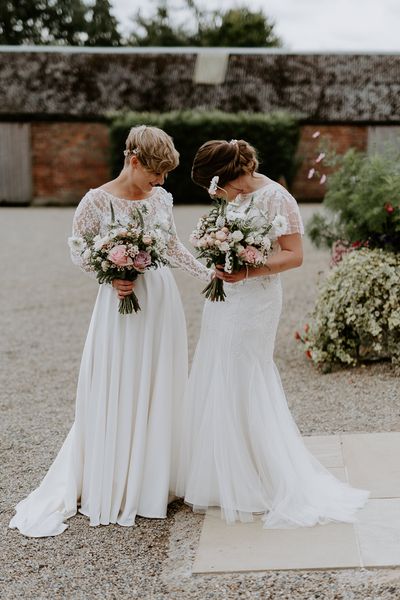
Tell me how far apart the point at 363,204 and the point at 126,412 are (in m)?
4.26

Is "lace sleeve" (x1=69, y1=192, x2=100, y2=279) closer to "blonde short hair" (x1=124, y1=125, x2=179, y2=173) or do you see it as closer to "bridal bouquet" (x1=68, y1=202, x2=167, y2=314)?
"bridal bouquet" (x1=68, y1=202, x2=167, y2=314)

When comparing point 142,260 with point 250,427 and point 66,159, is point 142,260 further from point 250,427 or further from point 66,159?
point 66,159

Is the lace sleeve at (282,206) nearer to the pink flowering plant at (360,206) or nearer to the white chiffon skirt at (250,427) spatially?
the white chiffon skirt at (250,427)

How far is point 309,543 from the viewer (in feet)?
12.0

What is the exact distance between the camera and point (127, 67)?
29.5 meters

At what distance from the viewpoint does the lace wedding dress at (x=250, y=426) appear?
157 inches

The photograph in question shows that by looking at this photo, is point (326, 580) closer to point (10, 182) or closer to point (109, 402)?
point (109, 402)

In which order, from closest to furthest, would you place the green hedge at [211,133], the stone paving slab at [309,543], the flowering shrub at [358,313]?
the stone paving slab at [309,543] → the flowering shrub at [358,313] → the green hedge at [211,133]

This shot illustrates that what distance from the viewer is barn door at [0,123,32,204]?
28.2 meters

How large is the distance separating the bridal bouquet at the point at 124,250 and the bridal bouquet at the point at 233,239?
245 mm

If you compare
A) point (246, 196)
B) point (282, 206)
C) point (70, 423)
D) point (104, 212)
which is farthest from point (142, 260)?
point (70, 423)

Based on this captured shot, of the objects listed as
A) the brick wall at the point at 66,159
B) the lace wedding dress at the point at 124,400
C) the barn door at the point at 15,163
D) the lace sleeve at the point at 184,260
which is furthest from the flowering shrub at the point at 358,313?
the barn door at the point at 15,163

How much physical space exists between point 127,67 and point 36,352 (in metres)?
22.9

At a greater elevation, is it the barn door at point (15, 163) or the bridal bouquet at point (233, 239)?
the bridal bouquet at point (233, 239)
